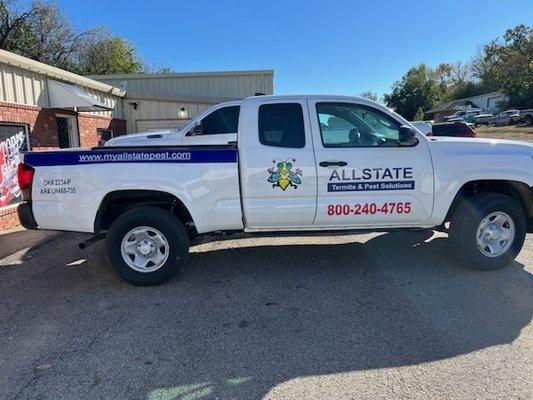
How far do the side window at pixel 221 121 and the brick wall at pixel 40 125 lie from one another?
4.19 meters

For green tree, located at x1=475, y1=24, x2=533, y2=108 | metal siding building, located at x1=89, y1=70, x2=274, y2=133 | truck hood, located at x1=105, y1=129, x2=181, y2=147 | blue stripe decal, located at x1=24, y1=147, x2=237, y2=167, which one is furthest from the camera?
green tree, located at x1=475, y1=24, x2=533, y2=108

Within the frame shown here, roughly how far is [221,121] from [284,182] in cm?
171

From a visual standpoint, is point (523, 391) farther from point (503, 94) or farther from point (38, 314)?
point (503, 94)

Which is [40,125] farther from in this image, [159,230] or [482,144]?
[482,144]

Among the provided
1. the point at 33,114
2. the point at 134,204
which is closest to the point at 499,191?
the point at 134,204

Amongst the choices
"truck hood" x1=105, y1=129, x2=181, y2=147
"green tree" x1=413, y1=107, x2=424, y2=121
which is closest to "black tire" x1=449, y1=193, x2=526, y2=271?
"truck hood" x1=105, y1=129, x2=181, y2=147

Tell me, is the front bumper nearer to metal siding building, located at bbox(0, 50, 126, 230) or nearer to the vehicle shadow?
the vehicle shadow

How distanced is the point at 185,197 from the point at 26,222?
1814 millimetres

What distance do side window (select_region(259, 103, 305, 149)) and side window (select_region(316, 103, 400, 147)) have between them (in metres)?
0.24

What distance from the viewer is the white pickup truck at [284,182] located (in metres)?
4.69

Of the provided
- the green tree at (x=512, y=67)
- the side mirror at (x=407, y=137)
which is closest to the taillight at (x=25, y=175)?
the side mirror at (x=407, y=137)

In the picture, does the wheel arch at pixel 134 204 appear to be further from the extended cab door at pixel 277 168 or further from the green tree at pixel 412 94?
the green tree at pixel 412 94

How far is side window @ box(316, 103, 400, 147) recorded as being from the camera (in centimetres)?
482

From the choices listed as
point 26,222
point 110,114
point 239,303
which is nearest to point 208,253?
point 239,303
